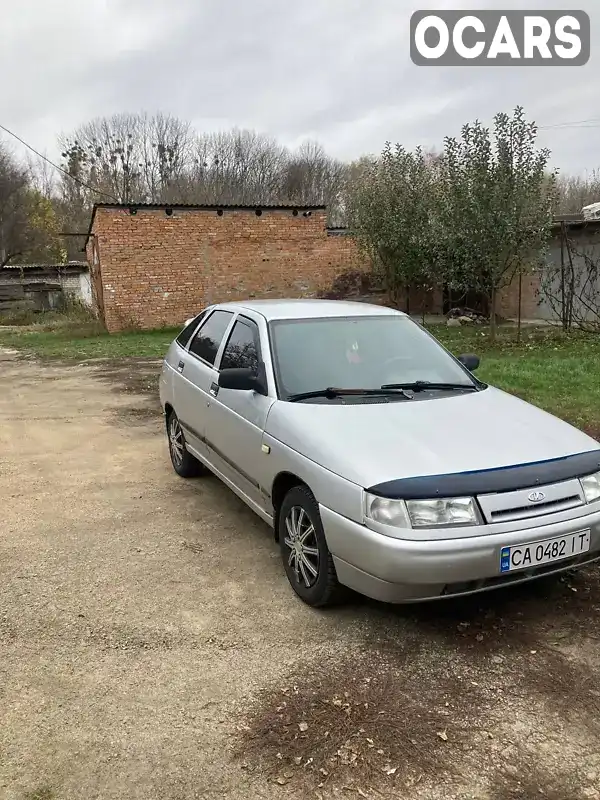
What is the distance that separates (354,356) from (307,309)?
2.15ft

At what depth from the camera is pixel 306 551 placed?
3.41 m

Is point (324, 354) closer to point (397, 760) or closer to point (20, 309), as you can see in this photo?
point (397, 760)

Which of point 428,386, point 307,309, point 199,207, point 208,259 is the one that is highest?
point 199,207

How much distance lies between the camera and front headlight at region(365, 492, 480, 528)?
2865mm

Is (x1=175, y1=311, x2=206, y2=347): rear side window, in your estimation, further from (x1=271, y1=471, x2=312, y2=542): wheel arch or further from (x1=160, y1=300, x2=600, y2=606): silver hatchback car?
(x1=271, y1=471, x2=312, y2=542): wheel arch

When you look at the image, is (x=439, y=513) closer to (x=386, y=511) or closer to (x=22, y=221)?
(x=386, y=511)

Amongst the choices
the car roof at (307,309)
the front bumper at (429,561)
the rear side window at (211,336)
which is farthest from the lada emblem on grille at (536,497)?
the rear side window at (211,336)

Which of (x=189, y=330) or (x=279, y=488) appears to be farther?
(x=189, y=330)

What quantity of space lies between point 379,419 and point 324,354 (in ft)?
2.69

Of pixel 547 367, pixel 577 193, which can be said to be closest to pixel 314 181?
pixel 577 193

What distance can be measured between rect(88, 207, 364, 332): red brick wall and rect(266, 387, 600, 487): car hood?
16.4 metres

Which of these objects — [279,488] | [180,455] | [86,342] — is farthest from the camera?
[86,342]

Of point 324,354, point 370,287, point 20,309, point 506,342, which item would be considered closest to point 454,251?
point 506,342

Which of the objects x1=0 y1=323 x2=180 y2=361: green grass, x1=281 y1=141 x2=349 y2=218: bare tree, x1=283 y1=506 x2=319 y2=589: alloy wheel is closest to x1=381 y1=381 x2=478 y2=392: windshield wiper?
x1=283 y1=506 x2=319 y2=589: alloy wheel
